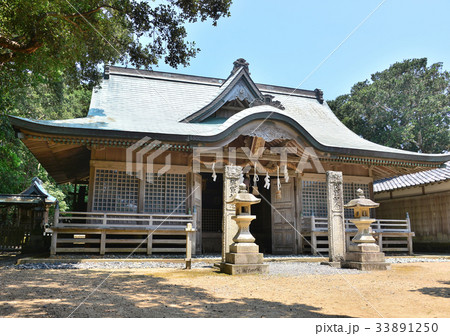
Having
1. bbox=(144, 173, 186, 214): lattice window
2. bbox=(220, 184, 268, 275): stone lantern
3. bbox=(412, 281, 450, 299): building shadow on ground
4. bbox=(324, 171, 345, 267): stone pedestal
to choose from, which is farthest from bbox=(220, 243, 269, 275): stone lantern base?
bbox=(144, 173, 186, 214): lattice window

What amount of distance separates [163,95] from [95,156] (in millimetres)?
5946

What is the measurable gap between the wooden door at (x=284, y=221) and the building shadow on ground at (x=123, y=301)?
26.1ft

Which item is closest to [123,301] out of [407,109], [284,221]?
[284,221]

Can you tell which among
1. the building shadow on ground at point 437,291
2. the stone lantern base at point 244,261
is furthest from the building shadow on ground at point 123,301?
the building shadow on ground at point 437,291

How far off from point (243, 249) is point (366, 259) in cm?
353

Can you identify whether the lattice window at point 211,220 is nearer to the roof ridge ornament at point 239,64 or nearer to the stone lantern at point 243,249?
the roof ridge ornament at point 239,64

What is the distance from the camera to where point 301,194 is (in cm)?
1369

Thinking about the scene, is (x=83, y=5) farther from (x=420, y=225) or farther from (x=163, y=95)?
(x=420, y=225)

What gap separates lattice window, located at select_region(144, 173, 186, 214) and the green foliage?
2111 centimetres

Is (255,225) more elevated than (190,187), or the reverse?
(190,187)

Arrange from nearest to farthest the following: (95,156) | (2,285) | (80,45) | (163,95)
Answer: (2,285) < (80,45) < (95,156) < (163,95)

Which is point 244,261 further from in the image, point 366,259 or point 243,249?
point 366,259

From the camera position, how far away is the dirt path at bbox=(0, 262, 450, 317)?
3.93 metres

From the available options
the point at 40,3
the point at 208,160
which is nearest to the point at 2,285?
the point at 40,3
